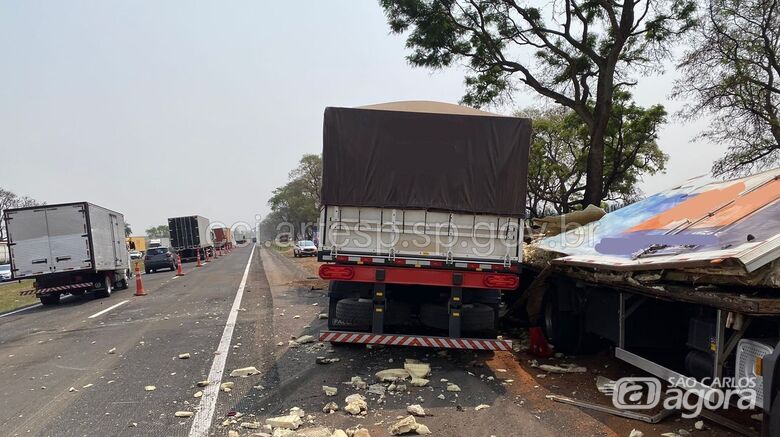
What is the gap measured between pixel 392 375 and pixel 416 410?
124 centimetres

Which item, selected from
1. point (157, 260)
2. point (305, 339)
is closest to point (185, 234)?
point (157, 260)

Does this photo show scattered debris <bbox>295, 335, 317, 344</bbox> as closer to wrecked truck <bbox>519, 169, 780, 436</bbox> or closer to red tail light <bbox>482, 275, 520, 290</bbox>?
red tail light <bbox>482, 275, 520, 290</bbox>

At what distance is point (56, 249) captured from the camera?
16.5 m

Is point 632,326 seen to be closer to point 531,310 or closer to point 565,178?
Answer: point 531,310

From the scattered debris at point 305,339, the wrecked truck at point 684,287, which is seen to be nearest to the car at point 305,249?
the scattered debris at point 305,339

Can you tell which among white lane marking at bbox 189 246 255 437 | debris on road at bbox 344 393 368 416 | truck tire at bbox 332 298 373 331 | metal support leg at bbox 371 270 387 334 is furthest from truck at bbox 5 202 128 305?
debris on road at bbox 344 393 368 416

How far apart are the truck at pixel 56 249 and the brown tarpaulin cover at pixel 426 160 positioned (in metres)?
13.3

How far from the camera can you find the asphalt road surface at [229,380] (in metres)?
4.80

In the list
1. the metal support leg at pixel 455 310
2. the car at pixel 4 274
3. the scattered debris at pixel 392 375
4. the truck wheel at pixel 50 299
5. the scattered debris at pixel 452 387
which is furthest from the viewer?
the car at pixel 4 274

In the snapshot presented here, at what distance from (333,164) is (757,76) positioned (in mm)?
19570

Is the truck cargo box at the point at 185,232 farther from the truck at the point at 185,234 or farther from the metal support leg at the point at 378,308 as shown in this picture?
the metal support leg at the point at 378,308

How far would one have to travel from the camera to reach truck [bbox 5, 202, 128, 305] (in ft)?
53.2

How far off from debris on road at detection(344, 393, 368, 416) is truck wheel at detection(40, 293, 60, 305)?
605 inches

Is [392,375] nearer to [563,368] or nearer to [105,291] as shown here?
[563,368]
